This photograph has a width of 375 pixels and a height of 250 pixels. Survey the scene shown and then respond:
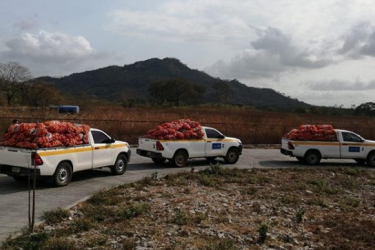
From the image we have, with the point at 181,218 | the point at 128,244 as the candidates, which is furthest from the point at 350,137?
the point at 128,244

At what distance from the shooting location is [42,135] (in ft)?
40.3

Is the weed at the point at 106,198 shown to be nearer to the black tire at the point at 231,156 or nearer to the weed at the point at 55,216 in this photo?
the weed at the point at 55,216

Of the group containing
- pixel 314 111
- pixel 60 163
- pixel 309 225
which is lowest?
pixel 309 225

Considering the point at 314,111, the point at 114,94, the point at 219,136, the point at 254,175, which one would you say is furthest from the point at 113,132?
the point at 114,94

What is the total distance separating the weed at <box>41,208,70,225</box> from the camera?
8.87m

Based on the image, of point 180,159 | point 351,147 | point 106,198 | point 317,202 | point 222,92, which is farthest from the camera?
point 222,92

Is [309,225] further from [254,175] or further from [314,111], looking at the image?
[314,111]

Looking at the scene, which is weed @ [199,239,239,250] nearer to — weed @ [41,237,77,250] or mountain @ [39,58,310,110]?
weed @ [41,237,77,250]

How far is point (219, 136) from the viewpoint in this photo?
62.2ft

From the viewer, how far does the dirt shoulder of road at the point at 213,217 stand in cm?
796

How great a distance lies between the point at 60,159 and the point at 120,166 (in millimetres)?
3164

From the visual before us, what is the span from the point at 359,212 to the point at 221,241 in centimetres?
495

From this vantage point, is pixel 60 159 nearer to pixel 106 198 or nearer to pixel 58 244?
pixel 106 198

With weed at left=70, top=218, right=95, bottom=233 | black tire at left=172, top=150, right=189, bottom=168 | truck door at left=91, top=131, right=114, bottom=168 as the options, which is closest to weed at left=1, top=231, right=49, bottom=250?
weed at left=70, top=218, right=95, bottom=233
